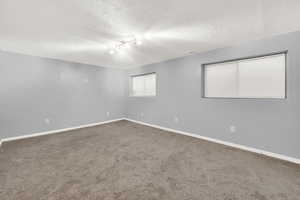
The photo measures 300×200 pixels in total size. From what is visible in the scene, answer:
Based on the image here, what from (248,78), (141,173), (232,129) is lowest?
(141,173)

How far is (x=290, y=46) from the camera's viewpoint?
215 cm

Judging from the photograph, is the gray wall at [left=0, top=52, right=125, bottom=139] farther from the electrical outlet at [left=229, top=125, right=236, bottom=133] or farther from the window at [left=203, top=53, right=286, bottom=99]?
the electrical outlet at [left=229, top=125, right=236, bottom=133]

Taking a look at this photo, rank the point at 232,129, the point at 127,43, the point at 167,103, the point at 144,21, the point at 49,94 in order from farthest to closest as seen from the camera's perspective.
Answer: the point at 167,103
the point at 49,94
the point at 232,129
the point at 127,43
the point at 144,21

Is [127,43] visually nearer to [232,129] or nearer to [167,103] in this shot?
[167,103]

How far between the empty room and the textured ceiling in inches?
0.7

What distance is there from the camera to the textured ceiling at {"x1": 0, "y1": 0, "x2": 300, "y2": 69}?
1484mm

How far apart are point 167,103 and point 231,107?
1799 millimetres

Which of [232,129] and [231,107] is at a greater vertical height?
[231,107]

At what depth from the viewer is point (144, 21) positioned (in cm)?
181

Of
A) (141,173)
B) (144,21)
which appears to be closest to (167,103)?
(141,173)

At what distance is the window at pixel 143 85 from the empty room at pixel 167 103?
1.43 feet

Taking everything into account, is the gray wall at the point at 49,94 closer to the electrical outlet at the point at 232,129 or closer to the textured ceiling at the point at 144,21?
the textured ceiling at the point at 144,21

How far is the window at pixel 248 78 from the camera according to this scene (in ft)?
7.66

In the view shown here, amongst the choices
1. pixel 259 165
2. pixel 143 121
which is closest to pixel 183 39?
pixel 259 165
